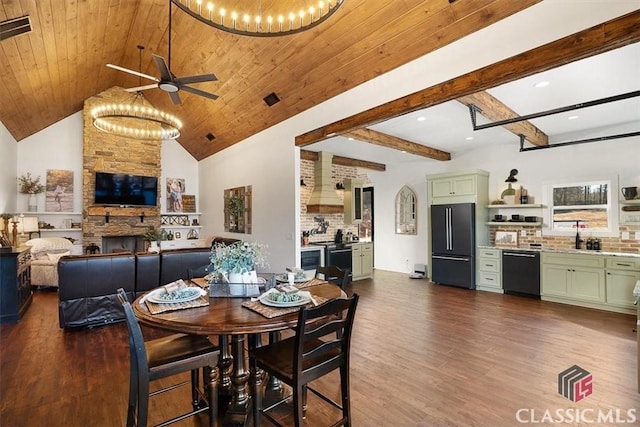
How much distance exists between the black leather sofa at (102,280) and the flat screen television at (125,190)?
3812 millimetres

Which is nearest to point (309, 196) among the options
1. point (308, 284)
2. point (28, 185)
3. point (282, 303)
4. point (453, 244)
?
point (453, 244)

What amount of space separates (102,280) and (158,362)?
9.66ft

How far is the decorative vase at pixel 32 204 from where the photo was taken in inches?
271

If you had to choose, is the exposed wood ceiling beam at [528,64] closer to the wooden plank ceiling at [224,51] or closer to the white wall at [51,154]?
the wooden plank ceiling at [224,51]

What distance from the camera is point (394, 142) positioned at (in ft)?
19.1

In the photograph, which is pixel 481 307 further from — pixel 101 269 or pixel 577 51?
pixel 101 269

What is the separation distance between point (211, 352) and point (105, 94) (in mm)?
7775

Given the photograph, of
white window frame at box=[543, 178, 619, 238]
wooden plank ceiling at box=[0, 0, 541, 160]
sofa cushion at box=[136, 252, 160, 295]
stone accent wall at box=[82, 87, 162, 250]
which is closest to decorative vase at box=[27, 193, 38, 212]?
stone accent wall at box=[82, 87, 162, 250]

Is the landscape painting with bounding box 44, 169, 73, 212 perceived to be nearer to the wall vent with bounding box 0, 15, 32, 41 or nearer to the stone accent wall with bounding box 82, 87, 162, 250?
the stone accent wall with bounding box 82, 87, 162, 250

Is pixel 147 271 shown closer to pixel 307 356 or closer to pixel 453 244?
pixel 307 356

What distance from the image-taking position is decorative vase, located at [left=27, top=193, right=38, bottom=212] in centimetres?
689

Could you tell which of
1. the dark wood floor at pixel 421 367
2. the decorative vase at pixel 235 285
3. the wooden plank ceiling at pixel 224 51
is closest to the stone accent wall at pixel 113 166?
the wooden plank ceiling at pixel 224 51

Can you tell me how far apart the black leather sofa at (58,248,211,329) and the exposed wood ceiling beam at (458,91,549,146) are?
3982mm

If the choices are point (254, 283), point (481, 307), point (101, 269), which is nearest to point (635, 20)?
point (254, 283)
